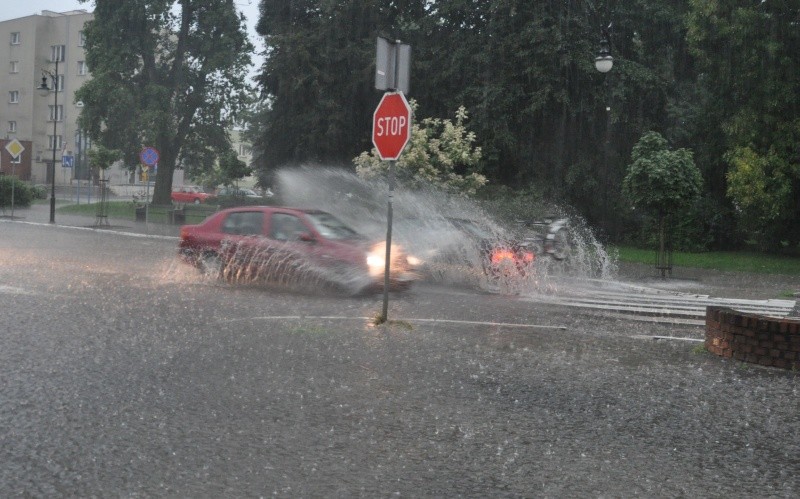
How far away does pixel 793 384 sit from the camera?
27.2 ft

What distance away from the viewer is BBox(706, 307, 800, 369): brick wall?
907cm

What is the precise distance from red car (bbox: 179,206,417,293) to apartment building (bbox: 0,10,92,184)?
74998mm

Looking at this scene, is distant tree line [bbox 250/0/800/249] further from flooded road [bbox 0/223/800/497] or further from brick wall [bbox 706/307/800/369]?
brick wall [bbox 706/307/800/369]

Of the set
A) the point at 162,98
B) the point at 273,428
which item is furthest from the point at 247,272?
the point at 162,98

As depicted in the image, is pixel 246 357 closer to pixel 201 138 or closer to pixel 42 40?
pixel 201 138

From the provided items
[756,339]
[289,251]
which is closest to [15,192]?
[289,251]

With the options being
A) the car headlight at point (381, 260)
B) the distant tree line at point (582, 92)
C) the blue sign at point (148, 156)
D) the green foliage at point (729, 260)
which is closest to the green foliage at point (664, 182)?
the green foliage at point (729, 260)

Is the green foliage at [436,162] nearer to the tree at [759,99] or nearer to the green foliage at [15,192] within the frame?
the tree at [759,99]

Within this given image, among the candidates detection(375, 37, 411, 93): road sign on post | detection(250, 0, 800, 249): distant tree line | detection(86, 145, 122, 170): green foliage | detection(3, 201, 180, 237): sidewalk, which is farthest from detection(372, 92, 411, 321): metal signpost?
detection(86, 145, 122, 170): green foliage

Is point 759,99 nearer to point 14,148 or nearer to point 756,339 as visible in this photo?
point 756,339

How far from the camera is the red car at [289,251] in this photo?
14.7m

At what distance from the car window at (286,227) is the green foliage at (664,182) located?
1062cm

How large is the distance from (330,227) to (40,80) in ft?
265

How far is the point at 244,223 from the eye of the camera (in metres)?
16.2
